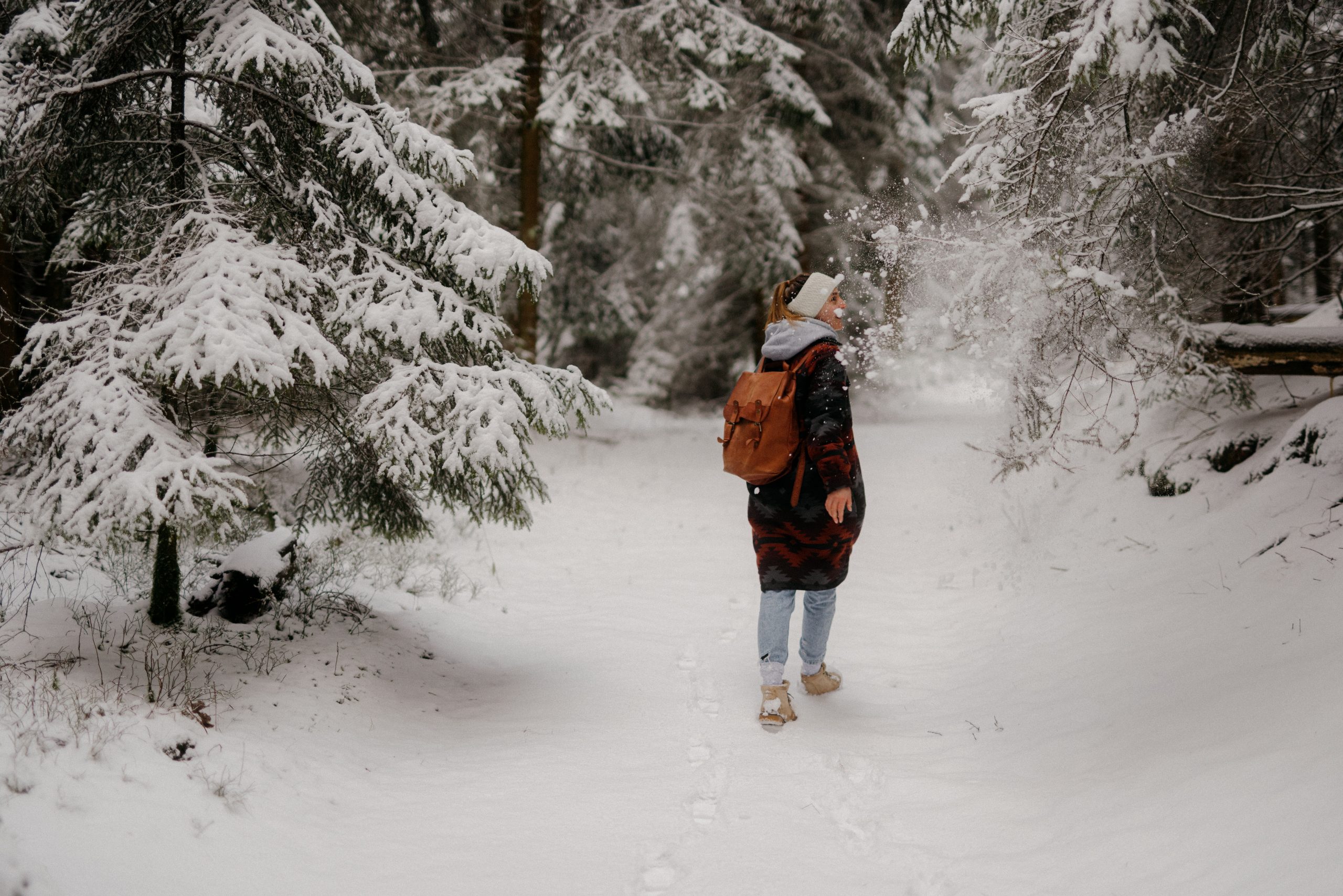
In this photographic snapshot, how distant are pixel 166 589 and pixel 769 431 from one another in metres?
3.61

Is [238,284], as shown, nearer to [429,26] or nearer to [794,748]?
[794,748]

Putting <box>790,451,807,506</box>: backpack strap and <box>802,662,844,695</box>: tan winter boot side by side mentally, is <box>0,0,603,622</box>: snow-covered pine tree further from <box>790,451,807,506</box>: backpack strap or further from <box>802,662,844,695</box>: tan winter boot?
<box>802,662,844,695</box>: tan winter boot

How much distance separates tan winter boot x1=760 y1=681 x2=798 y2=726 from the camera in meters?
4.18


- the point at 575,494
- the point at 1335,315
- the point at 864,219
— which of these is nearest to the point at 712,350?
the point at 575,494

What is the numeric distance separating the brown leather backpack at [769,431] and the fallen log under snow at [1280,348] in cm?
402

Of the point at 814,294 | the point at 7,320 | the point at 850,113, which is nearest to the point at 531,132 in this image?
the point at 850,113

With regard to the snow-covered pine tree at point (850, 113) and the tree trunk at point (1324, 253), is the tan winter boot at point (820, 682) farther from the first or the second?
the snow-covered pine tree at point (850, 113)

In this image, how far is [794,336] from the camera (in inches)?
163

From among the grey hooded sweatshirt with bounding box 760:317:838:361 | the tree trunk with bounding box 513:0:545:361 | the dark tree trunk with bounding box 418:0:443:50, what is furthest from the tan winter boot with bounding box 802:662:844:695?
the dark tree trunk with bounding box 418:0:443:50

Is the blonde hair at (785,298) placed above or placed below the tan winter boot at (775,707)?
above

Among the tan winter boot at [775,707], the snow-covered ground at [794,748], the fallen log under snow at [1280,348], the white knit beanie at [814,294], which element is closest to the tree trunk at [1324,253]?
the fallen log under snow at [1280,348]

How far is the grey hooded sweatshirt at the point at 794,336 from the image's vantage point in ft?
13.5

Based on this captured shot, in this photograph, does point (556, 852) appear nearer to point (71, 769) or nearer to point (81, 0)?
point (71, 769)

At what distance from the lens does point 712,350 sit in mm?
15961
